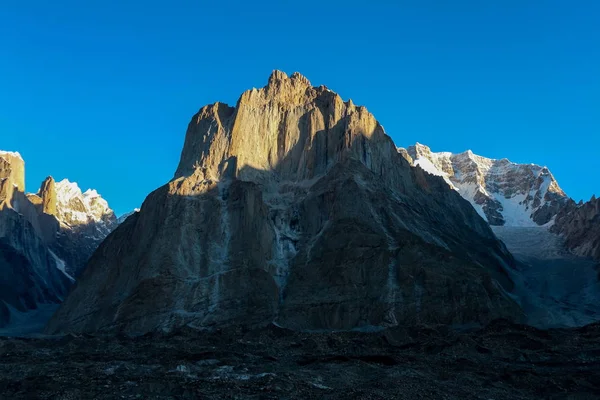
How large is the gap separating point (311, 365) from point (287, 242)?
168 ft

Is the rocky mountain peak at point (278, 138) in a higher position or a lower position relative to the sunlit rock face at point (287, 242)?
higher

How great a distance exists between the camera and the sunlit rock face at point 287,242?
339 feet

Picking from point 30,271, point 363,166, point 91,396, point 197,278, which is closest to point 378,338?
point 197,278

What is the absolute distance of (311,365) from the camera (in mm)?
73188

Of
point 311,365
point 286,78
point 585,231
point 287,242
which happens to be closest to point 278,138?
point 286,78

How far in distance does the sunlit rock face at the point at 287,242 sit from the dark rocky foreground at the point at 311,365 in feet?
35.1

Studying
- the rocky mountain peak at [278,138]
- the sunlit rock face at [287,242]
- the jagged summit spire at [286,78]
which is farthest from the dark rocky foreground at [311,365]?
the jagged summit spire at [286,78]

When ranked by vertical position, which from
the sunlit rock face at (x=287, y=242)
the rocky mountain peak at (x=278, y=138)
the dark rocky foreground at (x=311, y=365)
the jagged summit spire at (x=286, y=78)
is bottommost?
the dark rocky foreground at (x=311, y=365)

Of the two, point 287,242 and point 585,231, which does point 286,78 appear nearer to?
point 287,242

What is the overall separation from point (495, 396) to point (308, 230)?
6811 cm

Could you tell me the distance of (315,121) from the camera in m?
146

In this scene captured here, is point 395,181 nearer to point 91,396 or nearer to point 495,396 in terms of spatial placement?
point 495,396

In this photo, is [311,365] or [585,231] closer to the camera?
[311,365]

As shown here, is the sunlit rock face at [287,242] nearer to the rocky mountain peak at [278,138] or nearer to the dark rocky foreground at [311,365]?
the rocky mountain peak at [278,138]
